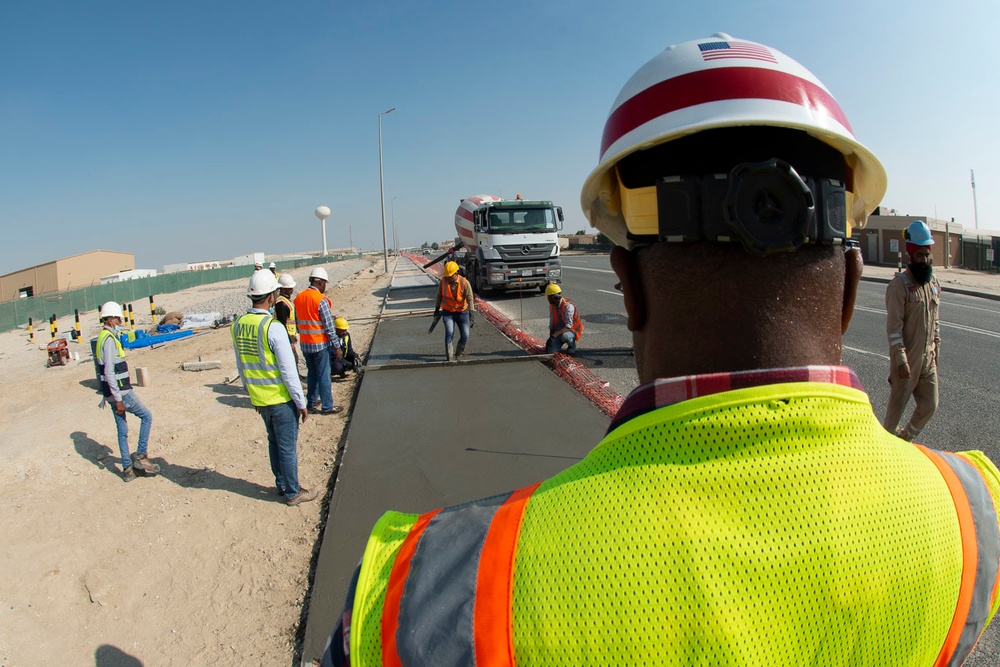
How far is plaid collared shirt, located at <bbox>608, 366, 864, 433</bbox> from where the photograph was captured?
0.87m

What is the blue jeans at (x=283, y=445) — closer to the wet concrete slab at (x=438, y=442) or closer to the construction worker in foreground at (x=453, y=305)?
the wet concrete slab at (x=438, y=442)

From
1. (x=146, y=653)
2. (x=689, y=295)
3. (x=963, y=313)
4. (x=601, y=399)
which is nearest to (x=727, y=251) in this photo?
(x=689, y=295)

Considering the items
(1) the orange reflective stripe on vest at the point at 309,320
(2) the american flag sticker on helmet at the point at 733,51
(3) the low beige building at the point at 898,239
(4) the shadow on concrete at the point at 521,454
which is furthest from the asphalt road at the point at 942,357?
(3) the low beige building at the point at 898,239

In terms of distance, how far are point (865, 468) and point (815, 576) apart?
0.20 meters

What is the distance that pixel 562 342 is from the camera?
934 centimetres

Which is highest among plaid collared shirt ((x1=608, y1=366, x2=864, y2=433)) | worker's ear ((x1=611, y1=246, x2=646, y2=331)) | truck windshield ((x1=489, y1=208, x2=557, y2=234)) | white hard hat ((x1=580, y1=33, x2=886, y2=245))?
truck windshield ((x1=489, y1=208, x2=557, y2=234))

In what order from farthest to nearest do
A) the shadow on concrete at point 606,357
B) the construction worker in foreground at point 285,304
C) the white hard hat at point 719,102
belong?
the shadow on concrete at point 606,357 → the construction worker in foreground at point 285,304 → the white hard hat at point 719,102

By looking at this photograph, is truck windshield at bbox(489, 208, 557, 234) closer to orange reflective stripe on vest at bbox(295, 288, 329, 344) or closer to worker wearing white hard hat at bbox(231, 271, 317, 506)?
orange reflective stripe on vest at bbox(295, 288, 329, 344)

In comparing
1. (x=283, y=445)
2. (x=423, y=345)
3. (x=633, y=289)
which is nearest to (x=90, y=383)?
(x=423, y=345)

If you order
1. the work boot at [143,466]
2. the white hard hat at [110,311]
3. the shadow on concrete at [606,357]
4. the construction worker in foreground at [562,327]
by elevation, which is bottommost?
the work boot at [143,466]

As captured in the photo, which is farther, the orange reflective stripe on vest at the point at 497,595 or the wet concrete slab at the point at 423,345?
the wet concrete slab at the point at 423,345

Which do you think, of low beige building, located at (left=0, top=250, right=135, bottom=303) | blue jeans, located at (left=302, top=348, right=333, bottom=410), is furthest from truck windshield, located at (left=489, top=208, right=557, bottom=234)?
low beige building, located at (left=0, top=250, right=135, bottom=303)

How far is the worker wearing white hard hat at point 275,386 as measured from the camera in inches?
188

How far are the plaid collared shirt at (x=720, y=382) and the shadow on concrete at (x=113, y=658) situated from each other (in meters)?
3.62
